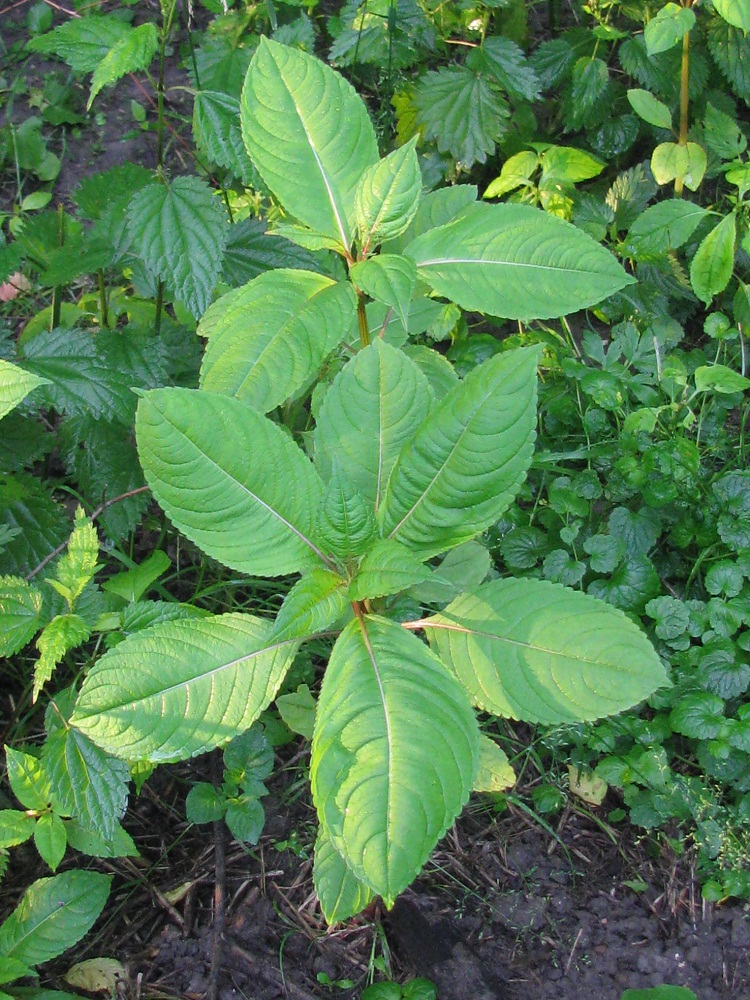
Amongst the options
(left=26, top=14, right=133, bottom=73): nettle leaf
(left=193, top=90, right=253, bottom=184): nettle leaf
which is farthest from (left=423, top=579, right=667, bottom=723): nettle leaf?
(left=26, top=14, right=133, bottom=73): nettle leaf

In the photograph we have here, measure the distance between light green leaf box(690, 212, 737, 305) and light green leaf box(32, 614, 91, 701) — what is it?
6.84 feet

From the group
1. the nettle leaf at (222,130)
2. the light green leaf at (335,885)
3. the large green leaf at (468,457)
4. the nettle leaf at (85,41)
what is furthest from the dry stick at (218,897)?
the nettle leaf at (85,41)

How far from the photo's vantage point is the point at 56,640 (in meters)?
1.68

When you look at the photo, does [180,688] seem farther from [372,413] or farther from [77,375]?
[77,375]

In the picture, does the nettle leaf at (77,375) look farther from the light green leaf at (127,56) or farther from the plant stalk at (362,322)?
the plant stalk at (362,322)

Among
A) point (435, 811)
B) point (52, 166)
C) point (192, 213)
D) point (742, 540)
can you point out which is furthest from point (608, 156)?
point (435, 811)

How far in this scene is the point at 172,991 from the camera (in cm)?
190

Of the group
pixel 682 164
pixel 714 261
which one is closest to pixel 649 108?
pixel 682 164

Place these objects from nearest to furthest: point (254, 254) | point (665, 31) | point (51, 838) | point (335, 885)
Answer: point (335, 885), point (51, 838), point (254, 254), point (665, 31)

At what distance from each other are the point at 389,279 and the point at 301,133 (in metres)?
0.37

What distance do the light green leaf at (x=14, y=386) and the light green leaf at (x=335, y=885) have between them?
940mm

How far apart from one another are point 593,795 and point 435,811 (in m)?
1.12

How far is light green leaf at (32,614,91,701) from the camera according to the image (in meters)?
1.66

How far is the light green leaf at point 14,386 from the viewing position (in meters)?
1.33
